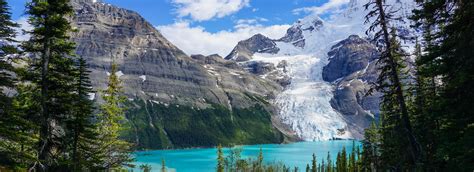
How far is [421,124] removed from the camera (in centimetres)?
3712

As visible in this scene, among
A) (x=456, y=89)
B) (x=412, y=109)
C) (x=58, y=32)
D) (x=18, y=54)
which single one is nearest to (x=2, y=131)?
(x=18, y=54)

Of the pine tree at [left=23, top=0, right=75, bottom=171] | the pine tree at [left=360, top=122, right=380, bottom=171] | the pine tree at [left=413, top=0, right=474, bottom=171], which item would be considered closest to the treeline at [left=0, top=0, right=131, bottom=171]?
the pine tree at [left=23, top=0, right=75, bottom=171]

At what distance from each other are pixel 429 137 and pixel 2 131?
1280 inches

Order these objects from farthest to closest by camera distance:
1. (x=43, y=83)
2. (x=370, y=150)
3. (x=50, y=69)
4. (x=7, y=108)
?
(x=370, y=150), (x=50, y=69), (x=43, y=83), (x=7, y=108)

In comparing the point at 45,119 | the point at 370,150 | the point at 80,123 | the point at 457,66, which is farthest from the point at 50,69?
the point at 370,150

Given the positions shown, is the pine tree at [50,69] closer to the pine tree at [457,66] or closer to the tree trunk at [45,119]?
the tree trunk at [45,119]

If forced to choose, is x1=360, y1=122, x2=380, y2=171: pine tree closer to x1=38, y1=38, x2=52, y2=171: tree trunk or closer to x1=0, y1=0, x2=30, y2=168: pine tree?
x1=38, y1=38, x2=52, y2=171: tree trunk

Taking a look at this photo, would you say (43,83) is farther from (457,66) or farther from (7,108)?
(457,66)

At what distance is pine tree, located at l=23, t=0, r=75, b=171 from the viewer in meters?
22.3

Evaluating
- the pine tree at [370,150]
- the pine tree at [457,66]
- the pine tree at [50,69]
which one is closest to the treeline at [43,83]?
the pine tree at [50,69]

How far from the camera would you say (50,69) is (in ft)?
76.7

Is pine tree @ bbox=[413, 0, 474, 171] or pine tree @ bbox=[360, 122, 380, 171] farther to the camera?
pine tree @ bbox=[360, 122, 380, 171]

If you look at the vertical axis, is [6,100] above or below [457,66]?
below

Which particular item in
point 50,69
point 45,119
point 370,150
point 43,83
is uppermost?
point 50,69
